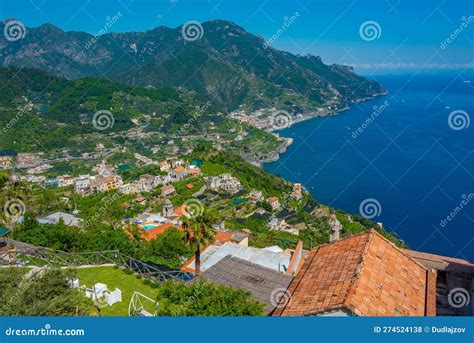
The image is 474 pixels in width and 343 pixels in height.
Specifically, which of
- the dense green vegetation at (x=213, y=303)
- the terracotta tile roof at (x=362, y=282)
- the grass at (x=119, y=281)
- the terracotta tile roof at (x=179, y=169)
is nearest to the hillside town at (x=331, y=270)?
the terracotta tile roof at (x=362, y=282)

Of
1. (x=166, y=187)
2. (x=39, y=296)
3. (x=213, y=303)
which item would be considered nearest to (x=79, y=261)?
(x=39, y=296)

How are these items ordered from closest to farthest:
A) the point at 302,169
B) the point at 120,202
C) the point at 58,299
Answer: the point at 58,299
the point at 120,202
the point at 302,169

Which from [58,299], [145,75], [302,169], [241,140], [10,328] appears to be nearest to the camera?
[10,328]

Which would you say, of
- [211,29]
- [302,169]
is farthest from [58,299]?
[211,29]

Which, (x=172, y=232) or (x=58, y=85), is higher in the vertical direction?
(x=58, y=85)

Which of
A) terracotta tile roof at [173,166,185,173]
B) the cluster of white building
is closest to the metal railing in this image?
the cluster of white building

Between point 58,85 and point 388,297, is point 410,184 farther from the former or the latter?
point 58,85
